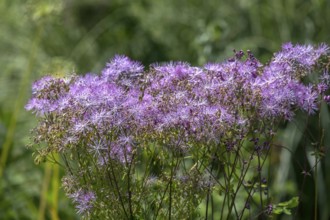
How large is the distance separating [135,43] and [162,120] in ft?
14.3

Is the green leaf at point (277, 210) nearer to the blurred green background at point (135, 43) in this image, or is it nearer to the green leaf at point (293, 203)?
the green leaf at point (293, 203)

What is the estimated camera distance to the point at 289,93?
1.66 m

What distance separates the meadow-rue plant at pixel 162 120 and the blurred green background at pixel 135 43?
4.78 ft

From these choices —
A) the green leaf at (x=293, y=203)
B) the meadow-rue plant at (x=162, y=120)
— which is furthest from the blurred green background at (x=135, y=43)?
the meadow-rue plant at (x=162, y=120)

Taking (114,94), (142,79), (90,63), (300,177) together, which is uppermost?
(90,63)

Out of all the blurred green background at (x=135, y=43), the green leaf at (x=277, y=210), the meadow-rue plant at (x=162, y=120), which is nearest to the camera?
the meadow-rue plant at (x=162, y=120)

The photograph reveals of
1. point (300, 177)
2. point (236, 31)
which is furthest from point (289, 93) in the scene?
point (236, 31)

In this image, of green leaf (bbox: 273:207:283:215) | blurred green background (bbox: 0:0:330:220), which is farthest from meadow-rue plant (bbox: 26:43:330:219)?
blurred green background (bbox: 0:0:330:220)

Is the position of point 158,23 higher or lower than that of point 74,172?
higher

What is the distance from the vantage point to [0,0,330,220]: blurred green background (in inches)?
161

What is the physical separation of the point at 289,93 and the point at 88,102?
1.51ft

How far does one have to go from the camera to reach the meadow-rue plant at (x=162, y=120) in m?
1.63

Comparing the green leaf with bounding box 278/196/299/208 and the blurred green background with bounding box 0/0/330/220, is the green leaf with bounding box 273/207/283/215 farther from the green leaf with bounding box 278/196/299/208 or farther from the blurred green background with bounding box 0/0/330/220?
the blurred green background with bounding box 0/0/330/220

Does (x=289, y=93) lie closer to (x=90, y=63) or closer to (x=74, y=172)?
(x=74, y=172)
